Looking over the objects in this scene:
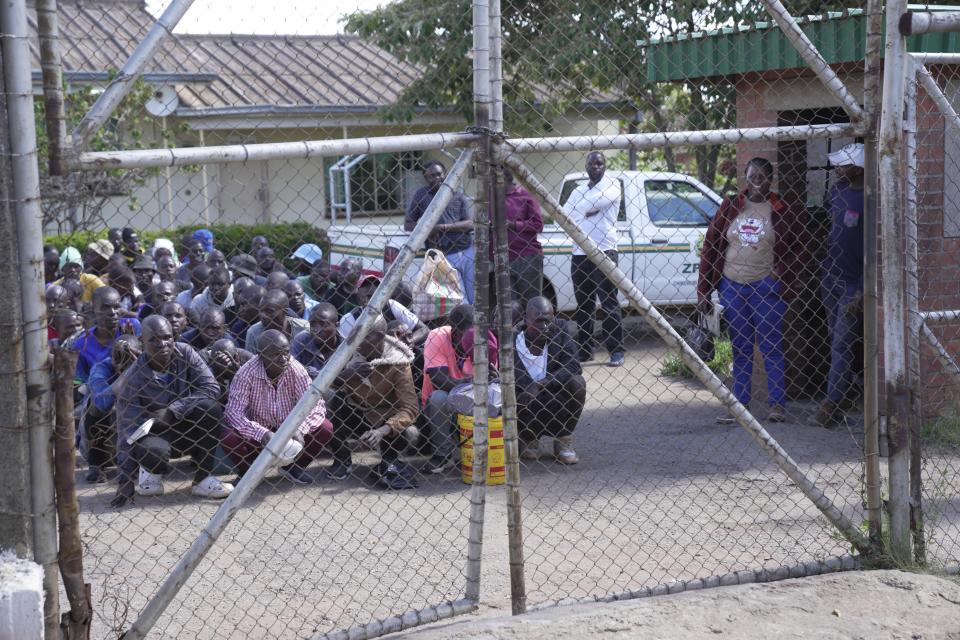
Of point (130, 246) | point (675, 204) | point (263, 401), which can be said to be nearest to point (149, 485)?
point (263, 401)

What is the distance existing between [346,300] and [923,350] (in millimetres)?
4464

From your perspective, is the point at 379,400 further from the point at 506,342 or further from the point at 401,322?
the point at 506,342

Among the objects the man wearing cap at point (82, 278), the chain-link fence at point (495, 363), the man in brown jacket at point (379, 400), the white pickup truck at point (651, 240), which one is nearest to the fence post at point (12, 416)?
the chain-link fence at point (495, 363)

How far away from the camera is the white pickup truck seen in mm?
11070

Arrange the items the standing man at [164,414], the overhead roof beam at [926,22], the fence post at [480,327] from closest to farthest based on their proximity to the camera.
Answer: the fence post at [480,327] → the overhead roof beam at [926,22] → the standing man at [164,414]

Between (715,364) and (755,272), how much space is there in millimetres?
2247

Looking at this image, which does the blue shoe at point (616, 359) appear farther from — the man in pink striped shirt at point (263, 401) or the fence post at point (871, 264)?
the fence post at point (871, 264)

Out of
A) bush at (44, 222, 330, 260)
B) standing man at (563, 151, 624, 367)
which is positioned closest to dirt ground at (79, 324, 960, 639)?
standing man at (563, 151, 624, 367)

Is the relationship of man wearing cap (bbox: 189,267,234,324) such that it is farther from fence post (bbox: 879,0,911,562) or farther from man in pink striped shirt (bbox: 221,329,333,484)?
fence post (bbox: 879,0,911,562)

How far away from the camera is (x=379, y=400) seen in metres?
6.79

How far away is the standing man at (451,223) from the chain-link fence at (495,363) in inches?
2.0

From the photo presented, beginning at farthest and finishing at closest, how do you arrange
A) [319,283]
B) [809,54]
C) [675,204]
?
[675,204] < [319,283] < [809,54]

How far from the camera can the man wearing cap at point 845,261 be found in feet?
23.5

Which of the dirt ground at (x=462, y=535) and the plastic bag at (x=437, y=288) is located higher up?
the plastic bag at (x=437, y=288)
